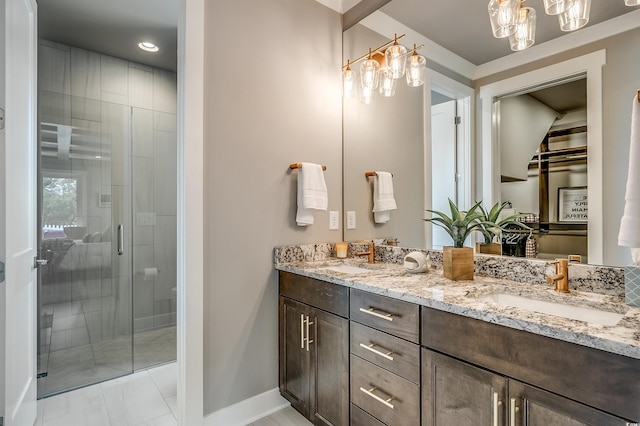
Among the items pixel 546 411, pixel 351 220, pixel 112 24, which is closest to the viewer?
pixel 546 411

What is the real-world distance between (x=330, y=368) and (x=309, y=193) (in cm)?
97

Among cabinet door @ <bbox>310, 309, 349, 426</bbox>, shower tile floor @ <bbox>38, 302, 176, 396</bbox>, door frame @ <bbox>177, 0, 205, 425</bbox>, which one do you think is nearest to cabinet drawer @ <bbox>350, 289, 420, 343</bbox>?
cabinet door @ <bbox>310, 309, 349, 426</bbox>

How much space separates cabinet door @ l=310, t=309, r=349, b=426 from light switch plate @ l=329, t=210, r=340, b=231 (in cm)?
70

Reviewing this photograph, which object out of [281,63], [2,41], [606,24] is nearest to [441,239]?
[606,24]

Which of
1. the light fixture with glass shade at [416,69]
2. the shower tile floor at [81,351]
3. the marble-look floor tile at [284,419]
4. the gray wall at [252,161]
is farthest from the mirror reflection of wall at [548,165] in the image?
the shower tile floor at [81,351]

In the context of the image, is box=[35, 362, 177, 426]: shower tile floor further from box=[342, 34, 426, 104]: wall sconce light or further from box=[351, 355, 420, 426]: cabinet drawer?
box=[342, 34, 426, 104]: wall sconce light

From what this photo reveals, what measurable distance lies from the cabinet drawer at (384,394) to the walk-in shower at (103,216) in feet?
6.25

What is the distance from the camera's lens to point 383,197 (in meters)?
2.14

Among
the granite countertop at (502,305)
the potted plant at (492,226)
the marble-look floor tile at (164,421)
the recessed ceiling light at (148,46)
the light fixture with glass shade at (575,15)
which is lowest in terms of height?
the marble-look floor tile at (164,421)

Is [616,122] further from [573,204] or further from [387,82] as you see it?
[387,82]

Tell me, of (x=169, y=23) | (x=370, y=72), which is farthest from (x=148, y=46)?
(x=370, y=72)

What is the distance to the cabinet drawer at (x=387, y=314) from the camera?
121cm

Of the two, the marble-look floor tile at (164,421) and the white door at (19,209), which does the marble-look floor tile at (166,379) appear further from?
the white door at (19,209)

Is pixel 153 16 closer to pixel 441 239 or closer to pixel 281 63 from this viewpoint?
pixel 281 63
